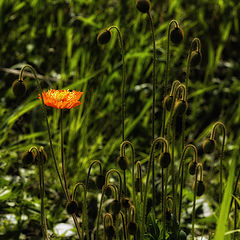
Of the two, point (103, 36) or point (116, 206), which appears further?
point (103, 36)

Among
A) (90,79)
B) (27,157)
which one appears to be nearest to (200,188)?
(27,157)

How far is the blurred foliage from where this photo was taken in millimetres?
1814

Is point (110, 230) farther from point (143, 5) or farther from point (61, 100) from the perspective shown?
point (143, 5)

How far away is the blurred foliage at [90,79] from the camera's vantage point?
1814 mm

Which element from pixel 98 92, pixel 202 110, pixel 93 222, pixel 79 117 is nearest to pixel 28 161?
pixel 93 222

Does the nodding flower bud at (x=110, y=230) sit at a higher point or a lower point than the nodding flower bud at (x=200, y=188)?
lower

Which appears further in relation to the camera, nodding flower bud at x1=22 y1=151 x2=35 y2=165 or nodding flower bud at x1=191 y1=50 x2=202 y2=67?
nodding flower bud at x1=191 y1=50 x2=202 y2=67

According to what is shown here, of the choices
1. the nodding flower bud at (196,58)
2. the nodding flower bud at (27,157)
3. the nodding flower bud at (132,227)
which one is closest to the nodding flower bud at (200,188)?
the nodding flower bud at (132,227)

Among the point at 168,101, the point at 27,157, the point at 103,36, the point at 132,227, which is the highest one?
the point at 103,36

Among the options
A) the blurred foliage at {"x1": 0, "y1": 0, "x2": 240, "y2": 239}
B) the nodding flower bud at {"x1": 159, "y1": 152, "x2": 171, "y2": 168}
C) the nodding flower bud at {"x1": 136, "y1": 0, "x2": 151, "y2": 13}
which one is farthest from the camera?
the blurred foliage at {"x1": 0, "y1": 0, "x2": 240, "y2": 239}

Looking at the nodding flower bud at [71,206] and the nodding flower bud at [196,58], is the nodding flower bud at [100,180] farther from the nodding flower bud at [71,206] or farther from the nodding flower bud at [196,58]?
the nodding flower bud at [196,58]

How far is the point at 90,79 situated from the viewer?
215 cm

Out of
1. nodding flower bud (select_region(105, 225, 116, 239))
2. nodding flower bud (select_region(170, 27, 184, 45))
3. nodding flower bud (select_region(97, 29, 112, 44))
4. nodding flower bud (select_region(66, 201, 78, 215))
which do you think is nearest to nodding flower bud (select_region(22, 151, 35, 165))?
nodding flower bud (select_region(66, 201, 78, 215))

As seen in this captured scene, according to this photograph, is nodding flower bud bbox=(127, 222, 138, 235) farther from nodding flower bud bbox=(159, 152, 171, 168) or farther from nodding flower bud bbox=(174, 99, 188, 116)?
nodding flower bud bbox=(174, 99, 188, 116)
